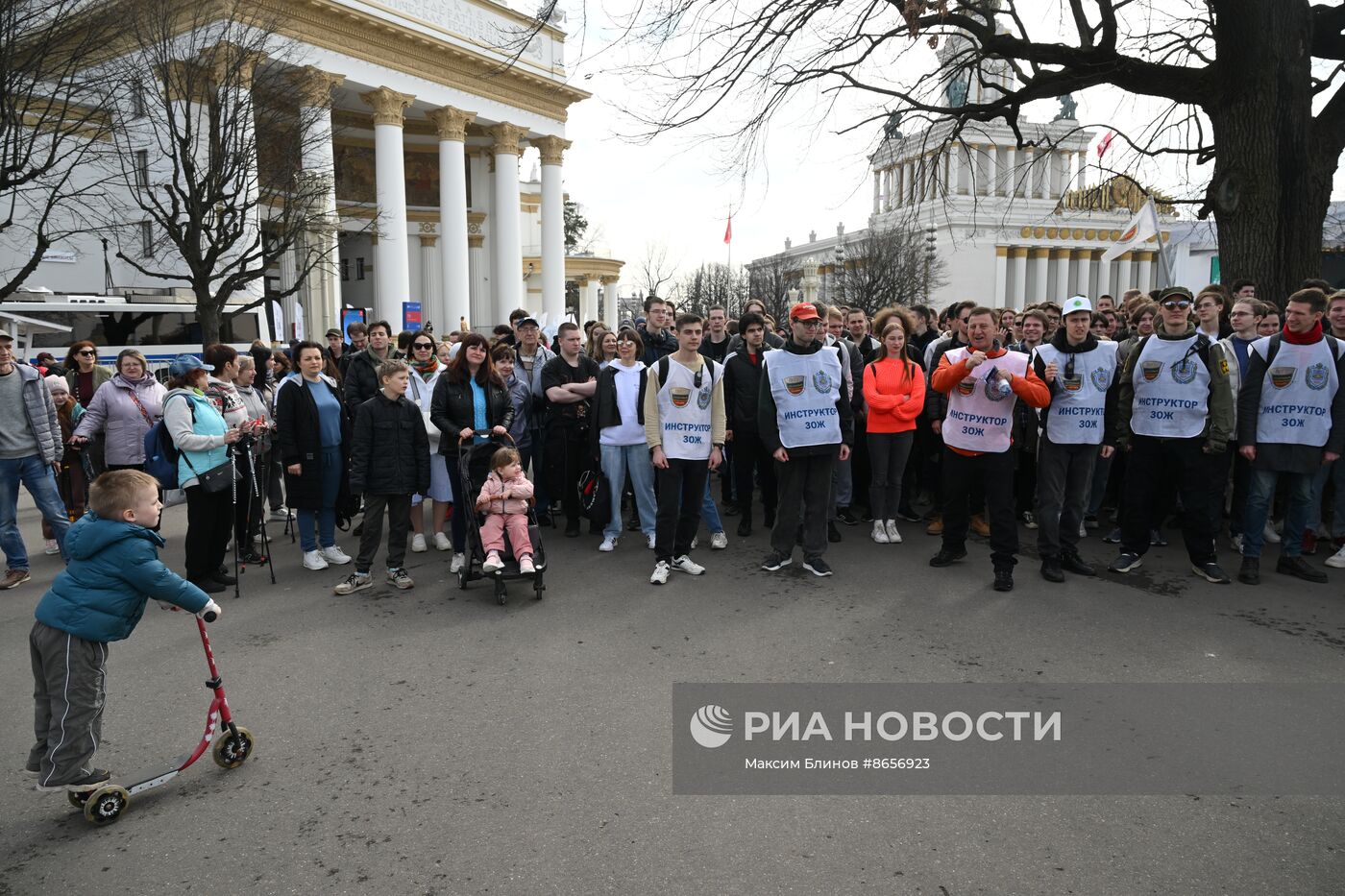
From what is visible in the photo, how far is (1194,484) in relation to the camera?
7.26 meters

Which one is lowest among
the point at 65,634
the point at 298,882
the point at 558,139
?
the point at 298,882

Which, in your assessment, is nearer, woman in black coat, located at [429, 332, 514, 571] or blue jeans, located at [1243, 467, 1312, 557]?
blue jeans, located at [1243, 467, 1312, 557]

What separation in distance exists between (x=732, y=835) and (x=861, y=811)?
0.59m

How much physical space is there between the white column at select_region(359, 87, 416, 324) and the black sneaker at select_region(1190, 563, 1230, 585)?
33.1 meters

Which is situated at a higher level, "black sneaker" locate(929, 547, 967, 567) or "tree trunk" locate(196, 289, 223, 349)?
"tree trunk" locate(196, 289, 223, 349)

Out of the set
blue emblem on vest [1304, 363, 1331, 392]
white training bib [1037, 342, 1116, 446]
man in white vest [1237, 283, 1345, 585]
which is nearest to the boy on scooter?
white training bib [1037, 342, 1116, 446]

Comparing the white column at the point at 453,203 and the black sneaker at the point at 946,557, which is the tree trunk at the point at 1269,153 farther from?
the white column at the point at 453,203

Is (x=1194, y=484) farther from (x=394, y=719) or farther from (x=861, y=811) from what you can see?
(x=394, y=719)

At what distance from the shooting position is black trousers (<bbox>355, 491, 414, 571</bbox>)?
24.3ft

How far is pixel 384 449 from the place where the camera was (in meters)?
7.44

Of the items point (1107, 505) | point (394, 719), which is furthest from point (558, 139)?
point (394, 719)

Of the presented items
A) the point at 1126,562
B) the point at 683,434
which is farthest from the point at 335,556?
the point at 1126,562

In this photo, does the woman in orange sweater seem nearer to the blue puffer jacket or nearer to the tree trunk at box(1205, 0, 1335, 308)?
the tree trunk at box(1205, 0, 1335, 308)

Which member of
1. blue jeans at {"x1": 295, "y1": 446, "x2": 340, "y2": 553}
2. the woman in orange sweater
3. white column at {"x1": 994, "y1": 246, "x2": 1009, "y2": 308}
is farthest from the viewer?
white column at {"x1": 994, "y1": 246, "x2": 1009, "y2": 308}
